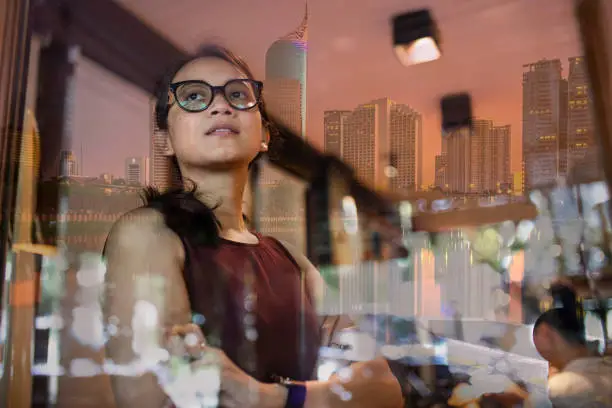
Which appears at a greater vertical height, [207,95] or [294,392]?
[207,95]

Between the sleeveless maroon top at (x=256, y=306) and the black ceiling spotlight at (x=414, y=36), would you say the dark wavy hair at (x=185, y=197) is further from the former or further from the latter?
the black ceiling spotlight at (x=414, y=36)

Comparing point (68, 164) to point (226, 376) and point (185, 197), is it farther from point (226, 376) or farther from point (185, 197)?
point (226, 376)

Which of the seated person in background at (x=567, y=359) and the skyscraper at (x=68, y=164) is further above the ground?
the skyscraper at (x=68, y=164)

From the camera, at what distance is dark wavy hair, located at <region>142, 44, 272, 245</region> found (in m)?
→ 1.03

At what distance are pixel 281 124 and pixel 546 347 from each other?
74cm

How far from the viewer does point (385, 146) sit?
112 centimetres

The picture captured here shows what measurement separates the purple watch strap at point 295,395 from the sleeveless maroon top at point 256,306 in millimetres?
17

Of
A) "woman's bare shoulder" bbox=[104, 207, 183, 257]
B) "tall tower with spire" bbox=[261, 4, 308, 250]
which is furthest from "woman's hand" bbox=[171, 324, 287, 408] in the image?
"tall tower with spire" bbox=[261, 4, 308, 250]

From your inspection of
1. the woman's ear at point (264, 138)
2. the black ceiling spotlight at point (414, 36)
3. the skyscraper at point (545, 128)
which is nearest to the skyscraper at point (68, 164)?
the woman's ear at point (264, 138)

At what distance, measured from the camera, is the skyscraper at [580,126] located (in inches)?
43.8

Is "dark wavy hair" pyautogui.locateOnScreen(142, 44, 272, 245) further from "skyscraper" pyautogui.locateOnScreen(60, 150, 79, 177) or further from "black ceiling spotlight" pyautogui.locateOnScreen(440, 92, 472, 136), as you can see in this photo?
"black ceiling spotlight" pyautogui.locateOnScreen(440, 92, 472, 136)

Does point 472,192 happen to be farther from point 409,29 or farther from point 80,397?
point 80,397

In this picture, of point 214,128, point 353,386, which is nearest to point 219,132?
point 214,128

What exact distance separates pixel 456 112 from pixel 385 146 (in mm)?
172
